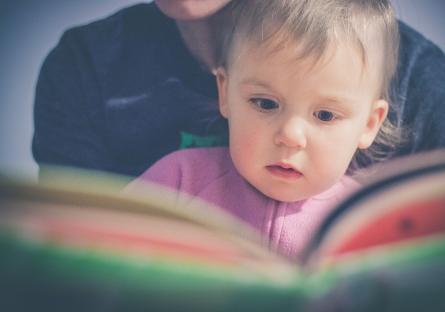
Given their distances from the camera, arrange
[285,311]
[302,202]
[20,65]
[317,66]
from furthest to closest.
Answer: [20,65] < [302,202] < [317,66] < [285,311]

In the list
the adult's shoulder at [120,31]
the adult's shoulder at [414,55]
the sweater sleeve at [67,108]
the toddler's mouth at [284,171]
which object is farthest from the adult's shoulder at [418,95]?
the sweater sleeve at [67,108]

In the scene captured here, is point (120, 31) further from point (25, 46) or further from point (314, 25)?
point (314, 25)

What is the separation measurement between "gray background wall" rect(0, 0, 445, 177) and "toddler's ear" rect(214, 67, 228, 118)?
28 centimetres

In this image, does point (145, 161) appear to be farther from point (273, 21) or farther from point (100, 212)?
point (100, 212)

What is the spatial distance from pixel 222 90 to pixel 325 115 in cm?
20

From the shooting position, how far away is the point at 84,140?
1.06 m

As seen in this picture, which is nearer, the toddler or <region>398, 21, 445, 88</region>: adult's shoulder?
the toddler

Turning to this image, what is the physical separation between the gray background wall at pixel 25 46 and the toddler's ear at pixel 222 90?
28 cm

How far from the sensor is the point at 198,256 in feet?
1.87

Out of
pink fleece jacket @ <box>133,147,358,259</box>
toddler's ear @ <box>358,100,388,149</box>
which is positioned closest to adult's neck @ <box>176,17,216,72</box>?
pink fleece jacket @ <box>133,147,358,259</box>

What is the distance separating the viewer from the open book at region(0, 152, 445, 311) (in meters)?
0.54

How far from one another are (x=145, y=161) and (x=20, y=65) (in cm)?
29

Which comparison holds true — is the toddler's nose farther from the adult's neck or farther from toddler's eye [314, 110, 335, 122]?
the adult's neck

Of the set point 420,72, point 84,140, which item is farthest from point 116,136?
point 420,72
